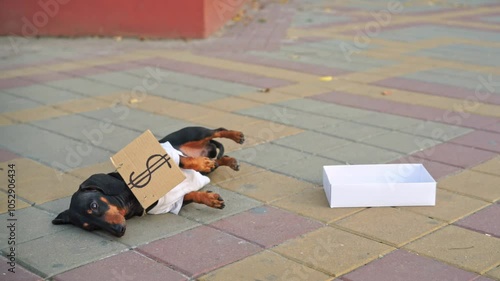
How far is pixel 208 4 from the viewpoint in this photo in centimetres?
1091

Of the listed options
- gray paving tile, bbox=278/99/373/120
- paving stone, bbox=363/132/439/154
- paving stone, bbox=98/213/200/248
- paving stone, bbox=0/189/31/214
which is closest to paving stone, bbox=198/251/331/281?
paving stone, bbox=98/213/200/248

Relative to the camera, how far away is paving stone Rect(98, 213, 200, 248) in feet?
13.7

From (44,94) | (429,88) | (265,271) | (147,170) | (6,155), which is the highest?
(147,170)

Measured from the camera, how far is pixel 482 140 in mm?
6105

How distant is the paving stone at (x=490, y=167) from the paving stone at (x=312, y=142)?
44.2 inches

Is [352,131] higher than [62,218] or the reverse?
the reverse

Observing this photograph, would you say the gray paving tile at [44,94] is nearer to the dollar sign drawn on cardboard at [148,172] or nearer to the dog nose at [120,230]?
the dollar sign drawn on cardboard at [148,172]

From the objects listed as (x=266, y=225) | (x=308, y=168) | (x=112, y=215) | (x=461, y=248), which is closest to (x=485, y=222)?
(x=461, y=248)

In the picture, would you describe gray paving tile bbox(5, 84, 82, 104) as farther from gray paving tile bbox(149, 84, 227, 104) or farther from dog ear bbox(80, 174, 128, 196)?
dog ear bbox(80, 174, 128, 196)

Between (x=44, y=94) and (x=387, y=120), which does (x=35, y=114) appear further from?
(x=387, y=120)

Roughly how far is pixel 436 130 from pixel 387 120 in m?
0.52

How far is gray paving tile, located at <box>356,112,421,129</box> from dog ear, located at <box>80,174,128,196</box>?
9.80 ft

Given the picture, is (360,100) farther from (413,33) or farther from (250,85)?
(413,33)

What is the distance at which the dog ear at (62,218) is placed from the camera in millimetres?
4309
